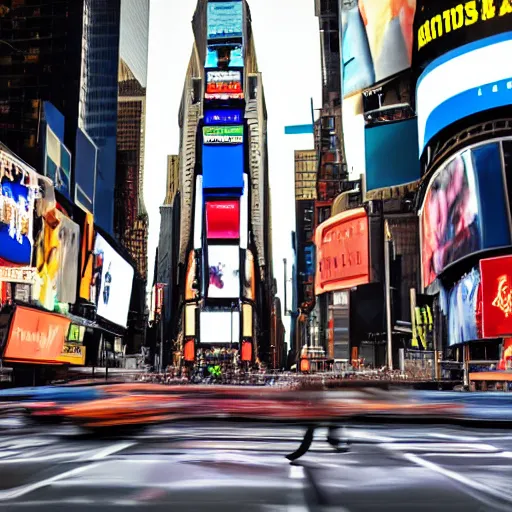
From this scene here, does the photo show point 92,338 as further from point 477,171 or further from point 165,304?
point 165,304

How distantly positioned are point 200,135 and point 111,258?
279 feet

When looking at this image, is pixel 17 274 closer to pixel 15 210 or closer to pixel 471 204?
pixel 15 210

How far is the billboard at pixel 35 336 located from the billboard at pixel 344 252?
32070 millimetres

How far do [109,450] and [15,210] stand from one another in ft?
74.5

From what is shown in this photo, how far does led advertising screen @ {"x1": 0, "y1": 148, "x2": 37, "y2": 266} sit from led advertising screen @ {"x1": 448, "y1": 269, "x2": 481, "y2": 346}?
75.3 ft

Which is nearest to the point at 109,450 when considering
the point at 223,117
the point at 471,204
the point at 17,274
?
the point at 17,274

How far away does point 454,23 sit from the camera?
41469 mm

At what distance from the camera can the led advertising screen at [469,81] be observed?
38406 mm

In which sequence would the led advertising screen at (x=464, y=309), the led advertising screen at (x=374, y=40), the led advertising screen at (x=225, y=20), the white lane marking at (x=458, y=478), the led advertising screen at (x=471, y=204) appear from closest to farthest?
1. the white lane marking at (x=458, y=478)
2. the led advertising screen at (x=471, y=204)
3. the led advertising screen at (x=464, y=309)
4. the led advertising screen at (x=374, y=40)
5. the led advertising screen at (x=225, y=20)

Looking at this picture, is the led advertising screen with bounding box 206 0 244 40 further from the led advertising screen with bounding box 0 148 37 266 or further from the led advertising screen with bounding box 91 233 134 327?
the led advertising screen with bounding box 0 148 37 266

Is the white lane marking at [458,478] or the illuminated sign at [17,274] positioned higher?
the illuminated sign at [17,274]

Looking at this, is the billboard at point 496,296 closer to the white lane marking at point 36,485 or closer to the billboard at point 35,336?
the billboard at point 35,336

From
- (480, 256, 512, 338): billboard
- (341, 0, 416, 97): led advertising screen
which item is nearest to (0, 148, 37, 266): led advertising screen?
(480, 256, 512, 338): billboard

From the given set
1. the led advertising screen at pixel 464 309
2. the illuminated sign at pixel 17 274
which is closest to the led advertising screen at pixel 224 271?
the led advertising screen at pixel 464 309
